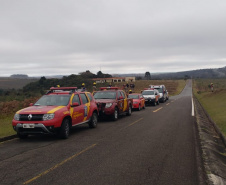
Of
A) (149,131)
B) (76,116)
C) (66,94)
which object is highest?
(66,94)

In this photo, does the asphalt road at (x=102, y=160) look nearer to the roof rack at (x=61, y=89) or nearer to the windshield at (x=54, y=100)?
the windshield at (x=54, y=100)

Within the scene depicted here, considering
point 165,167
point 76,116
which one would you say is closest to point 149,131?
point 76,116

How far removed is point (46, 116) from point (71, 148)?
176 cm

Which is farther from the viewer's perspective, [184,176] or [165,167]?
[165,167]

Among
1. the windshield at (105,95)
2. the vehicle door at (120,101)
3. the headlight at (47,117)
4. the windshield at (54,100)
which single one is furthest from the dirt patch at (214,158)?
the windshield at (105,95)

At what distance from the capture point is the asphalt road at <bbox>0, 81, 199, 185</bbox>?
545 centimetres

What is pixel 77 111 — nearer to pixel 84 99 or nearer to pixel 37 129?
pixel 84 99

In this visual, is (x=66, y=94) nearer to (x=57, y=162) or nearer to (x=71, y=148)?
(x=71, y=148)

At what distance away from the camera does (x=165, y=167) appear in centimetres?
629

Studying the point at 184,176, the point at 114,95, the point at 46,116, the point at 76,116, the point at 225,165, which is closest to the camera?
the point at 184,176

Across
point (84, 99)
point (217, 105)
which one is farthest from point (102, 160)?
point (217, 105)

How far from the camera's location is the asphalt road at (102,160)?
545 centimetres

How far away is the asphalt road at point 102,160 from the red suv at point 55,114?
1.49 feet

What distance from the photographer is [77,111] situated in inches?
435
